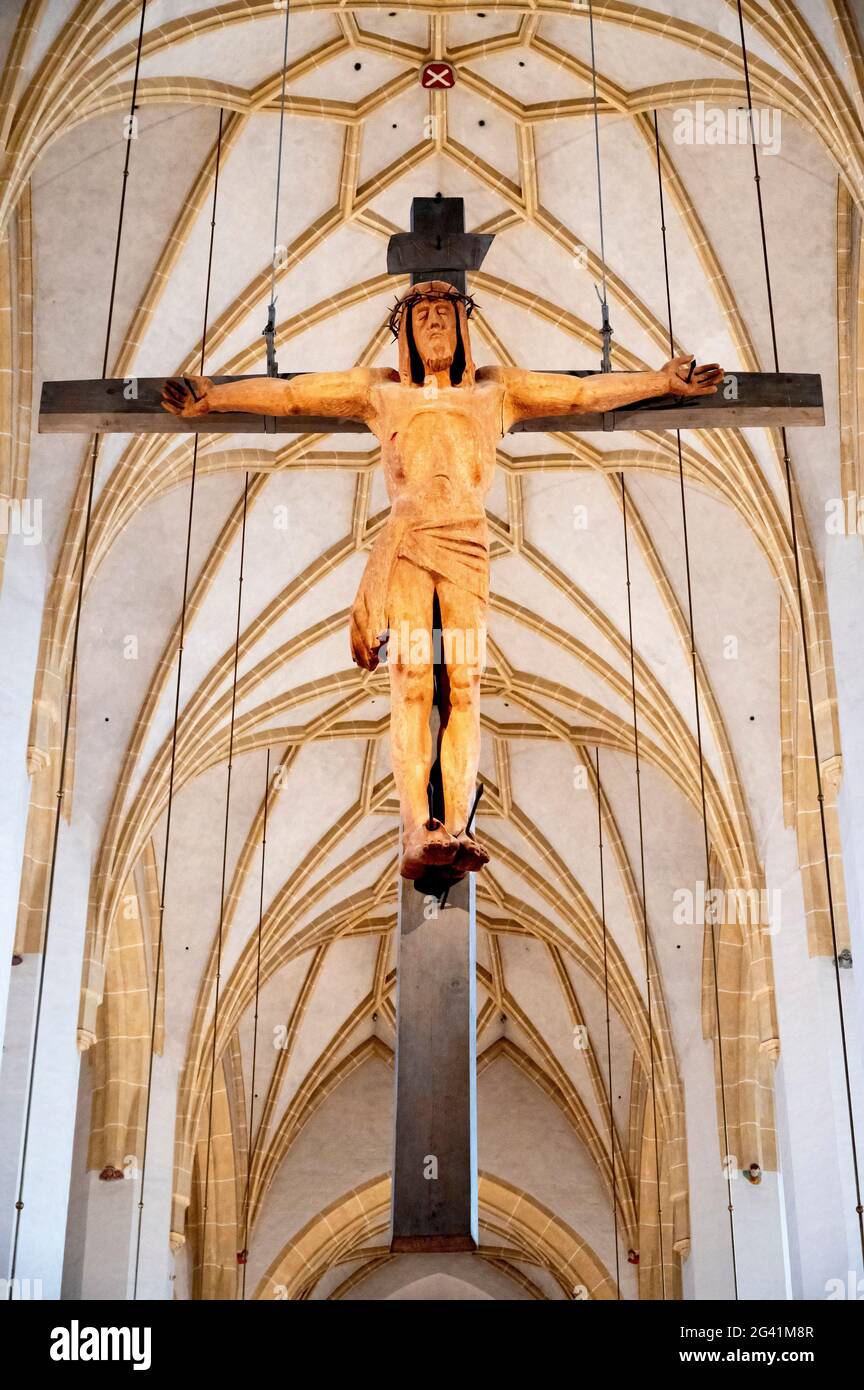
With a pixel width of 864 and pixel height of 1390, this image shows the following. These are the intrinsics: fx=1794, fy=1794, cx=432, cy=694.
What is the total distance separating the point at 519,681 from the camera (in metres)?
20.1

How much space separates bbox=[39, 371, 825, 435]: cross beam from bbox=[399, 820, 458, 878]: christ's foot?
1606 millimetres

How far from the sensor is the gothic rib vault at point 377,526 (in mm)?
13508

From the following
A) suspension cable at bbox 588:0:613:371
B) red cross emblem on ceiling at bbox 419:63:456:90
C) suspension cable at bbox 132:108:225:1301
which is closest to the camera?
suspension cable at bbox 588:0:613:371

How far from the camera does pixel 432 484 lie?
5.82m

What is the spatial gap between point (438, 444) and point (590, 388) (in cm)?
63

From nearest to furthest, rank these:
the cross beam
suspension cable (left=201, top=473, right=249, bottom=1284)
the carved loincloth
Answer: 1. the carved loincloth
2. the cross beam
3. suspension cable (left=201, top=473, right=249, bottom=1284)

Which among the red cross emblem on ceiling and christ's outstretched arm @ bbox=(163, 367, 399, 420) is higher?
the red cross emblem on ceiling

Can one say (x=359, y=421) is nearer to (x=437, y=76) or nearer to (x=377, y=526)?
(x=437, y=76)

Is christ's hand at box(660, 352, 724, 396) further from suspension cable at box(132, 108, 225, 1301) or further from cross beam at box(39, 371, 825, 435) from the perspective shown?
suspension cable at box(132, 108, 225, 1301)

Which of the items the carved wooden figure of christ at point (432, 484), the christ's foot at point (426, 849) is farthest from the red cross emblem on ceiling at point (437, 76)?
Result: the christ's foot at point (426, 849)

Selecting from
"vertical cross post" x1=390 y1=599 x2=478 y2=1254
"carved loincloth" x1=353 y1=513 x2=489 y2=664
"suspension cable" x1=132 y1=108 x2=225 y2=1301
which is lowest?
"vertical cross post" x1=390 y1=599 x2=478 y2=1254

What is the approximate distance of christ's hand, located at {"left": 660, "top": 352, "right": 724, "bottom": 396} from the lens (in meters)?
6.08

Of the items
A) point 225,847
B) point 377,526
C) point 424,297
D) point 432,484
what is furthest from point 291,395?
point 377,526

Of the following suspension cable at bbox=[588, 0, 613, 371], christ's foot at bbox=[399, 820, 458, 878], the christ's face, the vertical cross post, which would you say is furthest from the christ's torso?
christ's foot at bbox=[399, 820, 458, 878]
